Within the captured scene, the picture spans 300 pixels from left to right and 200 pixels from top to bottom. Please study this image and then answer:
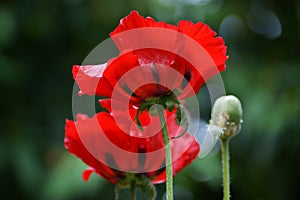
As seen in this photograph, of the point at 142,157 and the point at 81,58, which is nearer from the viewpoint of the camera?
the point at 142,157

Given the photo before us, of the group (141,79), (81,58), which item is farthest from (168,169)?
(81,58)

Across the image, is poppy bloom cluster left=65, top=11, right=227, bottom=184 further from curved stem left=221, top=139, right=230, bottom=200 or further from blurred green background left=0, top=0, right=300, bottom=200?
blurred green background left=0, top=0, right=300, bottom=200

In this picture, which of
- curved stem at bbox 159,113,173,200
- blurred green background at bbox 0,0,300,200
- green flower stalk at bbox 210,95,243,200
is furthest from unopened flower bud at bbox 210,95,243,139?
blurred green background at bbox 0,0,300,200

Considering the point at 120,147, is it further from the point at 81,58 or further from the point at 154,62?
the point at 81,58

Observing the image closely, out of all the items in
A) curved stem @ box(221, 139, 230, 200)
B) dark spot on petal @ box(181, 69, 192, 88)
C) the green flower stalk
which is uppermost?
dark spot on petal @ box(181, 69, 192, 88)

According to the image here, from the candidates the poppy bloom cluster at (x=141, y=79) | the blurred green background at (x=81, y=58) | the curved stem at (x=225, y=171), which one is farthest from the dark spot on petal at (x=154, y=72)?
the blurred green background at (x=81, y=58)

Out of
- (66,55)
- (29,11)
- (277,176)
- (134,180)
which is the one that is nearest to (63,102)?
(66,55)
